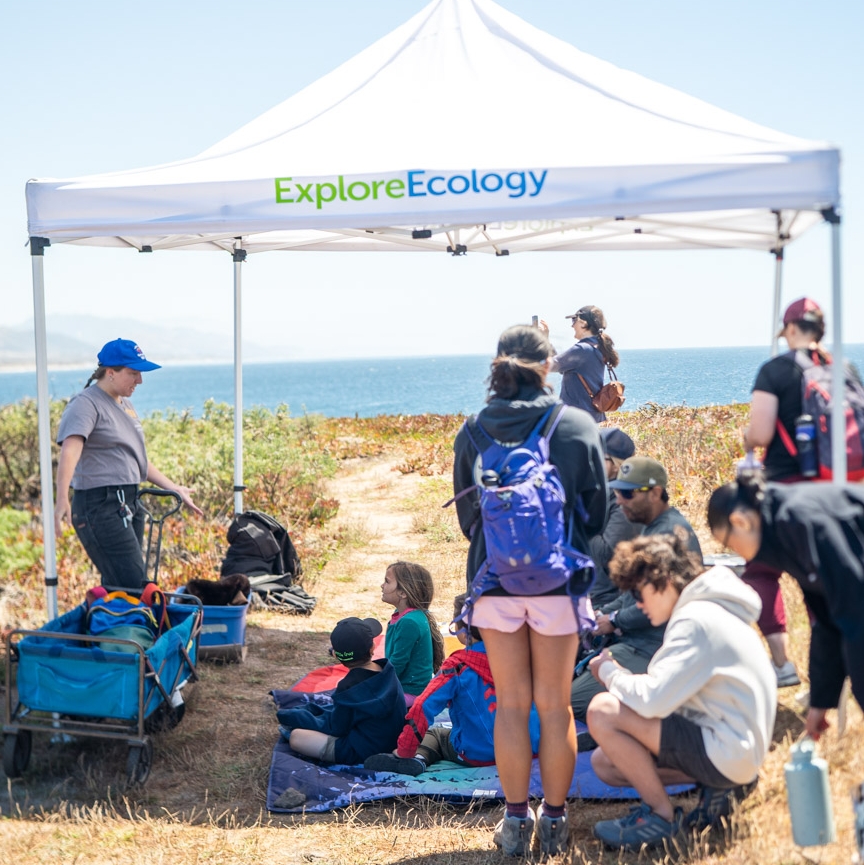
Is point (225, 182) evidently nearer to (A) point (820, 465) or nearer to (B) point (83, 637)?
(B) point (83, 637)

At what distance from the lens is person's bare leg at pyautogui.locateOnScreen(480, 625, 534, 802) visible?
3354 mm

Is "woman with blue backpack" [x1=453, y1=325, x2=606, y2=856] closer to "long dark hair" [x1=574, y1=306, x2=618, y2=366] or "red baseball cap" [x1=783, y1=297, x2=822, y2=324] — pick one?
"red baseball cap" [x1=783, y1=297, x2=822, y2=324]

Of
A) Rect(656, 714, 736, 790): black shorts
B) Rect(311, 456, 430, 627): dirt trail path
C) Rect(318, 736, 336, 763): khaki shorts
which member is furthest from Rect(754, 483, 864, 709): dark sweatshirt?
Rect(311, 456, 430, 627): dirt trail path

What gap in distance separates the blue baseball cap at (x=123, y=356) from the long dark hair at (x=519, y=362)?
A: 7.94 ft

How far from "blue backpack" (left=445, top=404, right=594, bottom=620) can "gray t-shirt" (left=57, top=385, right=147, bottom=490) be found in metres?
2.56

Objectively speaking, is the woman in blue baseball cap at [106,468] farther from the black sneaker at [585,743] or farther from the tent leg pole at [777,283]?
the tent leg pole at [777,283]

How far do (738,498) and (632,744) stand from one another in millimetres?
1105

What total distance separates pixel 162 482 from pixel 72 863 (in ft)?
7.66

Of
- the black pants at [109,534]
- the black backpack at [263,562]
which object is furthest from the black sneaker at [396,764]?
the black backpack at [263,562]

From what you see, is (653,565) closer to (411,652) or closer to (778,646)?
(778,646)

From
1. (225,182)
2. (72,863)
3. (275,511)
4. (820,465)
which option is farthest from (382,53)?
(275,511)

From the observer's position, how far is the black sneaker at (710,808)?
330 cm

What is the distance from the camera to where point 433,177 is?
4.12 m

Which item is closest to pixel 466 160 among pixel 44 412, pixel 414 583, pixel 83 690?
pixel 414 583
